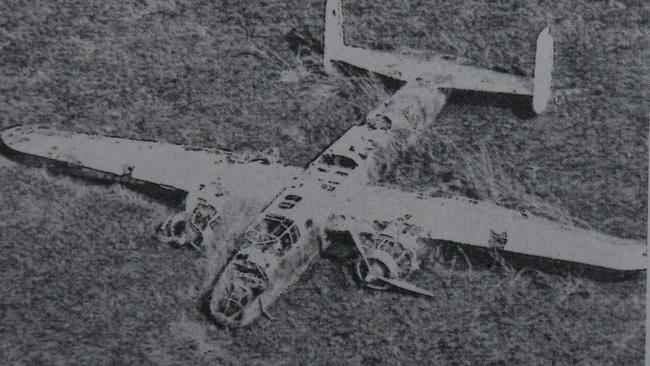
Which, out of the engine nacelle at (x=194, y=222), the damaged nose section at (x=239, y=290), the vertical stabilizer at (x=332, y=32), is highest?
the vertical stabilizer at (x=332, y=32)

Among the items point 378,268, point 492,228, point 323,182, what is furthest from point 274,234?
point 492,228

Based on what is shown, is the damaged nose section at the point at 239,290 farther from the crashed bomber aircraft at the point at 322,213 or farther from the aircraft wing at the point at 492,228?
the aircraft wing at the point at 492,228

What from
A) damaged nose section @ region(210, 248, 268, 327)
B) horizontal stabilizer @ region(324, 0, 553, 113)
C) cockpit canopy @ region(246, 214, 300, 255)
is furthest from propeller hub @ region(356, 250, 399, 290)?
horizontal stabilizer @ region(324, 0, 553, 113)

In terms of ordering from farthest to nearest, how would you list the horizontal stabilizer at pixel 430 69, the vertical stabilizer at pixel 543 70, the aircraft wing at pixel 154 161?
the horizontal stabilizer at pixel 430 69 → the vertical stabilizer at pixel 543 70 → the aircraft wing at pixel 154 161

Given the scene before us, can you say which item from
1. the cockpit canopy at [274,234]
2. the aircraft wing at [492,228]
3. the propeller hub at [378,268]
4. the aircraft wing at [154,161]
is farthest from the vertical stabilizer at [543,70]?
the cockpit canopy at [274,234]

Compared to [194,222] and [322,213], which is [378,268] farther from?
[194,222]

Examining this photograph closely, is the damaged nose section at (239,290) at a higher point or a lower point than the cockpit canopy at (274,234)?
lower
